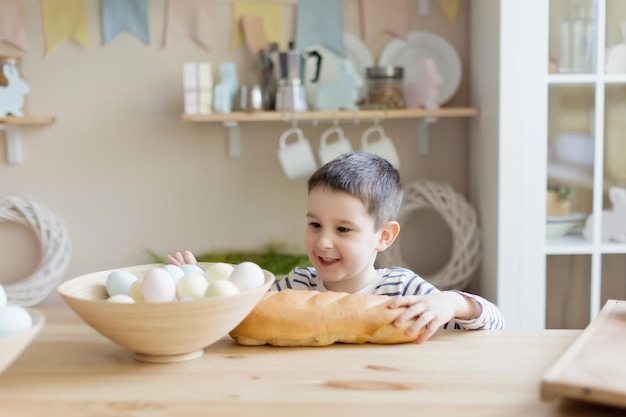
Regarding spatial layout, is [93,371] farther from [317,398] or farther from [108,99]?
[108,99]

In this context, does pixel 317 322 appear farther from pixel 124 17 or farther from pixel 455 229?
pixel 124 17

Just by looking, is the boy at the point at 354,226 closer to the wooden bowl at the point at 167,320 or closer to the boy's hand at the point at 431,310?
the boy's hand at the point at 431,310

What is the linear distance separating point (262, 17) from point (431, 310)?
1.81 metres

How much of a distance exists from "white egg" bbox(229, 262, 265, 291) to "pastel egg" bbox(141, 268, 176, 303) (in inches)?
3.7

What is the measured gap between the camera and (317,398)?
899mm

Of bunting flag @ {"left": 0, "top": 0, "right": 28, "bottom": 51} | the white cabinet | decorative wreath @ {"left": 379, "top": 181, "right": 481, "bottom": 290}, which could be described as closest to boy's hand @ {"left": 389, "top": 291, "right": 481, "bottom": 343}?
the white cabinet

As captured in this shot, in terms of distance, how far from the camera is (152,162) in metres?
2.84

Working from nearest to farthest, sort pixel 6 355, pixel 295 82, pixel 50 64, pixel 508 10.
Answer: pixel 6 355 → pixel 508 10 → pixel 295 82 → pixel 50 64

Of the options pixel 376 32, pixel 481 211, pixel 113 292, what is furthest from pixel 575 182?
pixel 113 292

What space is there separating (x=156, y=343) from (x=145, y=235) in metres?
1.91

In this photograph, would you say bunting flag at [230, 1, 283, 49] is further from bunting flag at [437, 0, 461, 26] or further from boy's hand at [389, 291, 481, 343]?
boy's hand at [389, 291, 481, 343]

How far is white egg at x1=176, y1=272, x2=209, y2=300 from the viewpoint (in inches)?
40.4

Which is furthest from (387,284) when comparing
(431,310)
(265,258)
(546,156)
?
(265,258)

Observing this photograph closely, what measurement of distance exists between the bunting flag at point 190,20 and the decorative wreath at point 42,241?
28.9 inches
